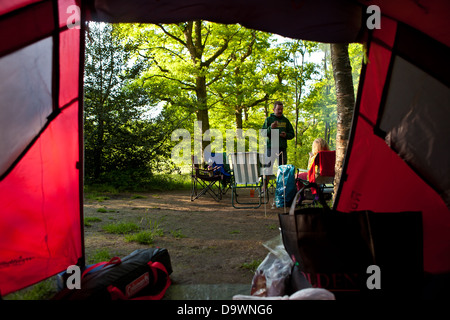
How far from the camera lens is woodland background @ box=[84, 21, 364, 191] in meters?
8.93

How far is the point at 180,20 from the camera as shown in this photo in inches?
95.4

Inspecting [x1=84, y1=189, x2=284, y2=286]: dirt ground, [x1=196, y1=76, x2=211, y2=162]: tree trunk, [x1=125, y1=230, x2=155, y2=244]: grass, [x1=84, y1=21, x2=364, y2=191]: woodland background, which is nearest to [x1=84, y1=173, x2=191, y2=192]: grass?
[x1=84, y1=21, x2=364, y2=191]: woodland background

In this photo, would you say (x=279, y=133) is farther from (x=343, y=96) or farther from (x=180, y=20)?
(x=180, y=20)

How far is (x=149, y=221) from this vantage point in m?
4.74

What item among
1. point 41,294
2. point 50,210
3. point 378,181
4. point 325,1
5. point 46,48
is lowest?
point 41,294

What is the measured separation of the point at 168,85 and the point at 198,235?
9023 mm

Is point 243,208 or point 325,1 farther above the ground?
point 325,1

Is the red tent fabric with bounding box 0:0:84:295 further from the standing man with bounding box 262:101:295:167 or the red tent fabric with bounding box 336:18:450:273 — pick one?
the standing man with bounding box 262:101:295:167

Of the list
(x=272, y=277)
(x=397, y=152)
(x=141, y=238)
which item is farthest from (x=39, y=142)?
(x=397, y=152)

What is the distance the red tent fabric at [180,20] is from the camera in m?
2.06

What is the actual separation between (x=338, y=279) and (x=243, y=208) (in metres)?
4.32

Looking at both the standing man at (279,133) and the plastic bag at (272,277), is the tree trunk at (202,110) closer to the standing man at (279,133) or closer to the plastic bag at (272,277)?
the standing man at (279,133)
